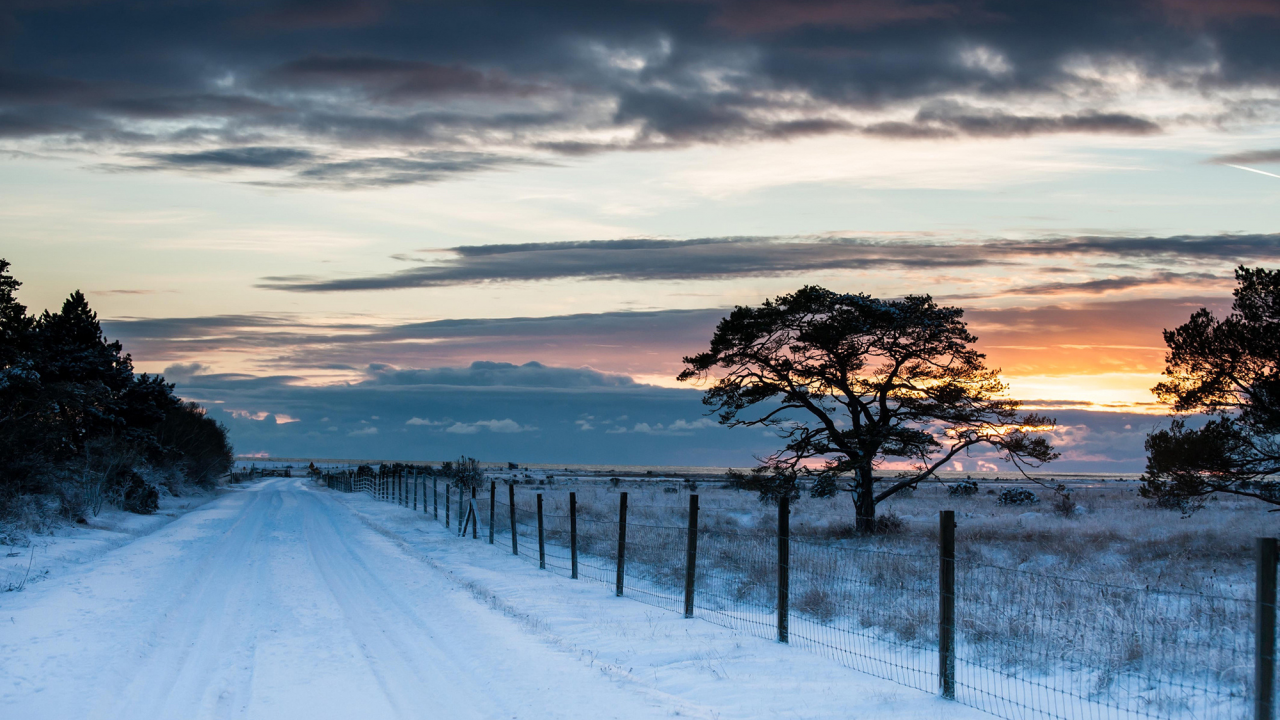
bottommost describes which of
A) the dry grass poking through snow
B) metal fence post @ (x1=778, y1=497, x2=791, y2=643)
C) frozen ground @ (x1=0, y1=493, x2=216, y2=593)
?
frozen ground @ (x1=0, y1=493, x2=216, y2=593)

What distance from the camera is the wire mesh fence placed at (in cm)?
892

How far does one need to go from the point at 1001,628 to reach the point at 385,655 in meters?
7.81

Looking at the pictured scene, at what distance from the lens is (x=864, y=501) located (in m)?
27.1

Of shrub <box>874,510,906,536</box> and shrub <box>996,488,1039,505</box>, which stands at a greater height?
shrub <box>874,510,906,536</box>

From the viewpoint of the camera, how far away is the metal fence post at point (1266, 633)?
6.12 metres

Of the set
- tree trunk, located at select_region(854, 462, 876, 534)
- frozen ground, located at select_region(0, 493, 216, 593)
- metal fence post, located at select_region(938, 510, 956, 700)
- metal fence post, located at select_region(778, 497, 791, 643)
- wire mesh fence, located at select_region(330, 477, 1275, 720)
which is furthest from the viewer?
tree trunk, located at select_region(854, 462, 876, 534)

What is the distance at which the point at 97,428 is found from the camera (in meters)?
43.3

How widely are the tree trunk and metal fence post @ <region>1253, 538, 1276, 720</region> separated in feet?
66.9

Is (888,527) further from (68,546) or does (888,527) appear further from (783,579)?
(68,546)

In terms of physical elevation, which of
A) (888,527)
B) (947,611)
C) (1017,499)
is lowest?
(1017,499)

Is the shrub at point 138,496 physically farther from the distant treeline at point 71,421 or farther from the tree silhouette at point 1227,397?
the tree silhouette at point 1227,397

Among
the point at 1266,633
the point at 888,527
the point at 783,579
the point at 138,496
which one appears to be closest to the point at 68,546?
the point at 783,579

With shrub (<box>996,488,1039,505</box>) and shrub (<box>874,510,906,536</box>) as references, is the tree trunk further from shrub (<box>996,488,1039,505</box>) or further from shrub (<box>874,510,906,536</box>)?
shrub (<box>996,488,1039,505</box>)

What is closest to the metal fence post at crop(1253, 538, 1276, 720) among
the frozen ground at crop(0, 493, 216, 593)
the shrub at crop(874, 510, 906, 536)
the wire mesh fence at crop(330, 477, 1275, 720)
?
the wire mesh fence at crop(330, 477, 1275, 720)
